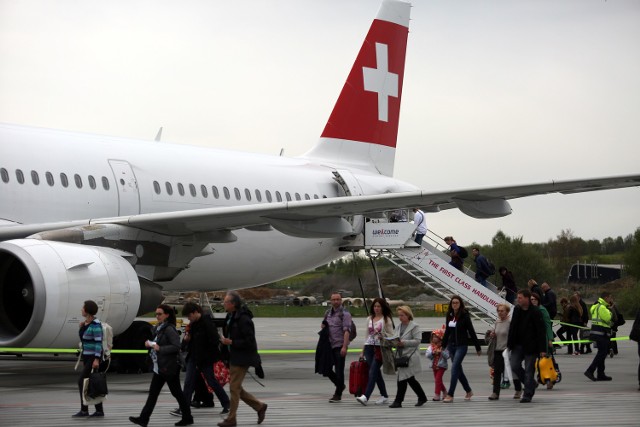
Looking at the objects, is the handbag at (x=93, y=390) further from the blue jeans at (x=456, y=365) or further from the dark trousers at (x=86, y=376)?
the blue jeans at (x=456, y=365)

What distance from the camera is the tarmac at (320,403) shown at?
1166 cm

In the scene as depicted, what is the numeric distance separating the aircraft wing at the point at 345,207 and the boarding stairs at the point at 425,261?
24.1ft

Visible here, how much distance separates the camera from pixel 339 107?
2606cm

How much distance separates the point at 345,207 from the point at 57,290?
440cm

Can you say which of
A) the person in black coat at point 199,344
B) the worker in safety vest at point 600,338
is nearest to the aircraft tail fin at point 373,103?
the worker in safety vest at point 600,338

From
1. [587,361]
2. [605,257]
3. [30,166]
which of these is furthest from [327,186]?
[605,257]

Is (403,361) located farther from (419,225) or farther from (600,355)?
(419,225)

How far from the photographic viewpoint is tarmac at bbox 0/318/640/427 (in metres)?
11.7

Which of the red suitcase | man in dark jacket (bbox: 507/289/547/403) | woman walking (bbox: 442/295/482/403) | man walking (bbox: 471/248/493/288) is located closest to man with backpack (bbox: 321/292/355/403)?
the red suitcase

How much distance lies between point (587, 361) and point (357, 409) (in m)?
9.97

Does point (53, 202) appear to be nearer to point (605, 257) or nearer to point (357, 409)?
point (357, 409)

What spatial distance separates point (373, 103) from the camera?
1035 inches

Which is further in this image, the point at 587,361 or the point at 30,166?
the point at 587,361

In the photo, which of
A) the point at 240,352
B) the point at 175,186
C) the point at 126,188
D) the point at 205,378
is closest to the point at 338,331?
the point at 205,378
